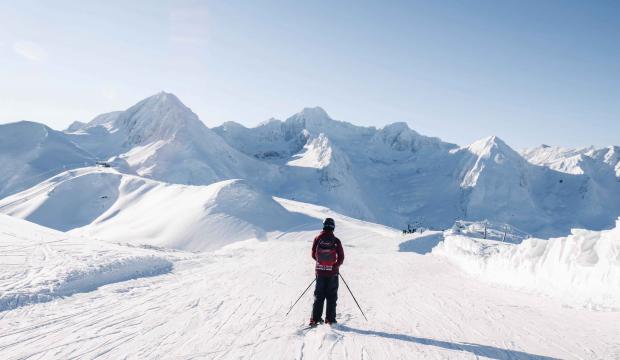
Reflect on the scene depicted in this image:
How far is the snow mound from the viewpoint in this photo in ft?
32.1

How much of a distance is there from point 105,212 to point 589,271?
239ft

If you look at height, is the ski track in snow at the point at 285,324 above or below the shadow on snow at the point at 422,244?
above

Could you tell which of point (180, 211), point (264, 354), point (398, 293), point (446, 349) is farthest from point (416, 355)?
point (180, 211)

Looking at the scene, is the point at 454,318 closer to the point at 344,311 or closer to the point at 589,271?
the point at 344,311

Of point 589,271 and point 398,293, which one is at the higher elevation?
point 589,271

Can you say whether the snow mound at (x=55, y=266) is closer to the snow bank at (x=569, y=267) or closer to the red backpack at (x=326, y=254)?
the red backpack at (x=326, y=254)

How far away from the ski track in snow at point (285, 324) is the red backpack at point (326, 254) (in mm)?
1242

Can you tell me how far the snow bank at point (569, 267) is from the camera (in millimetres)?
10266

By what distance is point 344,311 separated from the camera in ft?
31.3

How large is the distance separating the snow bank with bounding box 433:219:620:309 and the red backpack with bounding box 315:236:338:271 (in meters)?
7.07

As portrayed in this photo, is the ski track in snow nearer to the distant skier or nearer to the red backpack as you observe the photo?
the distant skier

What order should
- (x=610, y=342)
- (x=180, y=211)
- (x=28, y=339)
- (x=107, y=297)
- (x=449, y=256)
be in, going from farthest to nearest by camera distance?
1. (x=180, y=211)
2. (x=449, y=256)
3. (x=107, y=297)
4. (x=610, y=342)
5. (x=28, y=339)

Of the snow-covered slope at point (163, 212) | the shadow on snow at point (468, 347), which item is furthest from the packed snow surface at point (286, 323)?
the snow-covered slope at point (163, 212)

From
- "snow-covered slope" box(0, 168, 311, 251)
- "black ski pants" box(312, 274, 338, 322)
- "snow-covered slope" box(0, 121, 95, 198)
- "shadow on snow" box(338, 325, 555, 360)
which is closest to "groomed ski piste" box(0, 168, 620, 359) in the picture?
"shadow on snow" box(338, 325, 555, 360)
